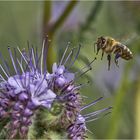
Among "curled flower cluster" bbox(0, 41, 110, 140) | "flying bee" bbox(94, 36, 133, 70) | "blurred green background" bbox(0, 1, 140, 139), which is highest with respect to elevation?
"blurred green background" bbox(0, 1, 140, 139)

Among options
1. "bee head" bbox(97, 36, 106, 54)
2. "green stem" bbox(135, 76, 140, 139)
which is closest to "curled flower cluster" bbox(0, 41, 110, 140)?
"bee head" bbox(97, 36, 106, 54)

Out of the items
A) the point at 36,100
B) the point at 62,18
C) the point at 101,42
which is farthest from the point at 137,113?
the point at 36,100

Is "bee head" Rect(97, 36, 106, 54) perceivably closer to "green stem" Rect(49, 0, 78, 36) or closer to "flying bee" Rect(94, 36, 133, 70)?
"flying bee" Rect(94, 36, 133, 70)

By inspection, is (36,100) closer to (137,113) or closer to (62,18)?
(62,18)

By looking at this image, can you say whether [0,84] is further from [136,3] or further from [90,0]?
[90,0]

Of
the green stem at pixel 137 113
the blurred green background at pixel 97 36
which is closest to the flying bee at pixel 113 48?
the blurred green background at pixel 97 36

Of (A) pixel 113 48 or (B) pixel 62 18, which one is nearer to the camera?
(A) pixel 113 48

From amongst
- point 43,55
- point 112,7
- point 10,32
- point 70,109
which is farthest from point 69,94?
point 10,32

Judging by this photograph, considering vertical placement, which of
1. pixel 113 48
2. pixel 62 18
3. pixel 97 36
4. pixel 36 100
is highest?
pixel 62 18
